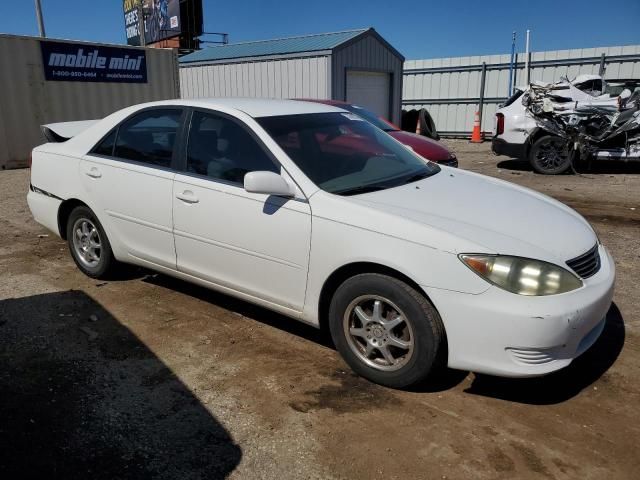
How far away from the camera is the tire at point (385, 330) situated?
2824mm

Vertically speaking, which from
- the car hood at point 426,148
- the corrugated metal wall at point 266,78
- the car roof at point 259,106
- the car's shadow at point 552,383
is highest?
the corrugated metal wall at point 266,78

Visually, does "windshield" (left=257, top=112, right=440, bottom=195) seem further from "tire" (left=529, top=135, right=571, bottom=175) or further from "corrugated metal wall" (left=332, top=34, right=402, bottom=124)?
"corrugated metal wall" (left=332, top=34, right=402, bottom=124)

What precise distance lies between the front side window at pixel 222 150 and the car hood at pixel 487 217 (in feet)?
2.58

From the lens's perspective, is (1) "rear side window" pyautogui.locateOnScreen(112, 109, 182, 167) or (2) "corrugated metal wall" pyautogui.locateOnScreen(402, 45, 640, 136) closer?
(1) "rear side window" pyautogui.locateOnScreen(112, 109, 182, 167)

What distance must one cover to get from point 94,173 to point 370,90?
13549 mm

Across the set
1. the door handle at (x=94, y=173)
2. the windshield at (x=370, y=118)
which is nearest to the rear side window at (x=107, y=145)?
the door handle at (x=94, y=173)

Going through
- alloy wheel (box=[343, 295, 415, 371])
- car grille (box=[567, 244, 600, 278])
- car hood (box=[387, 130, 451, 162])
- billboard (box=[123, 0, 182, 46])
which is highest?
billboard (box=[123, 0, 182, 46])

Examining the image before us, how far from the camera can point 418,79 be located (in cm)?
1962

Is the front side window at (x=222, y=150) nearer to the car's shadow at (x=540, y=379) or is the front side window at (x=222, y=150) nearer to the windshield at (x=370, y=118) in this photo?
the car's shadow at (x=540, y=379)

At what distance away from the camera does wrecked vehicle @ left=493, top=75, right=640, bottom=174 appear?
32.5 feet

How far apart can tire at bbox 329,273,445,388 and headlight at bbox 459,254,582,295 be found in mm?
337

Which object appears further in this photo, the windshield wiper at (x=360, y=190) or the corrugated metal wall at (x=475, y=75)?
the corrugated metal wall at (x=475, y=75)

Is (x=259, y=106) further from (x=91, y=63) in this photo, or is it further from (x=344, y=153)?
(x=91, y=63)

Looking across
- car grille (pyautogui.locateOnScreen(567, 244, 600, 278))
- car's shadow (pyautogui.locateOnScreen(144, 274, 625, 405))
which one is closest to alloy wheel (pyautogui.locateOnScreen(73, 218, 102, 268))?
car's shadow (pyautogui.locateOnScreen(144, 274, 625, 405))
